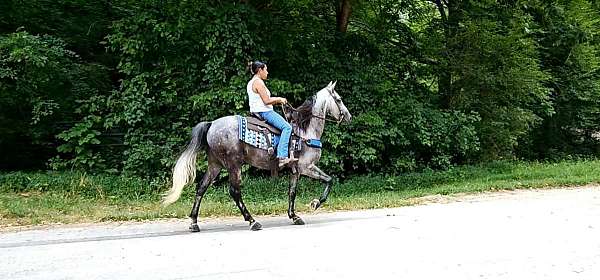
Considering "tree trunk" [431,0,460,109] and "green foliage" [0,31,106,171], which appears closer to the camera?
"green foliage" [0,31,106,171]

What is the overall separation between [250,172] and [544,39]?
13.6m

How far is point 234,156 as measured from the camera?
30.3 ft

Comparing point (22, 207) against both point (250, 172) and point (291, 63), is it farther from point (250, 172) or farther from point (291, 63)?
point (291, 63)

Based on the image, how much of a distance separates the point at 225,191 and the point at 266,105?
239 inches

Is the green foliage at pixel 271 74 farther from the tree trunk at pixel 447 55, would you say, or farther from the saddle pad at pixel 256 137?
the saddle pad at pixel 256 137

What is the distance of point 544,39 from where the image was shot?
2308 centimetres

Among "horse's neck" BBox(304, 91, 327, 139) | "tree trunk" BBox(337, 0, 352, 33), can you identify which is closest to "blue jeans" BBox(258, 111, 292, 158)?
"horse's neck" BBox(304, 91, 327, 139)

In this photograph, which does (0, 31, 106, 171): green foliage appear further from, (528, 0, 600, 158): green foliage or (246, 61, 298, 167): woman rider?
(528, 0, 600, 158): green foliage

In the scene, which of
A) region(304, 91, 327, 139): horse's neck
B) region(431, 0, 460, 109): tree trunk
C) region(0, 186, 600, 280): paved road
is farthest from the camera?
region(431, 0, 460, 109): tree trunk

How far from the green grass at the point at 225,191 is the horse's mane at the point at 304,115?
2136mm

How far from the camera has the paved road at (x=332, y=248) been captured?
6.17 metres

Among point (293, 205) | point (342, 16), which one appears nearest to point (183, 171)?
point (293, 205)

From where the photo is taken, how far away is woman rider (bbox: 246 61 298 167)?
929 centimetres

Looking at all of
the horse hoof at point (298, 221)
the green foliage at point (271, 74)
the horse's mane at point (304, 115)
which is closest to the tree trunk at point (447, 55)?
the green foliage at point (271, 74)
